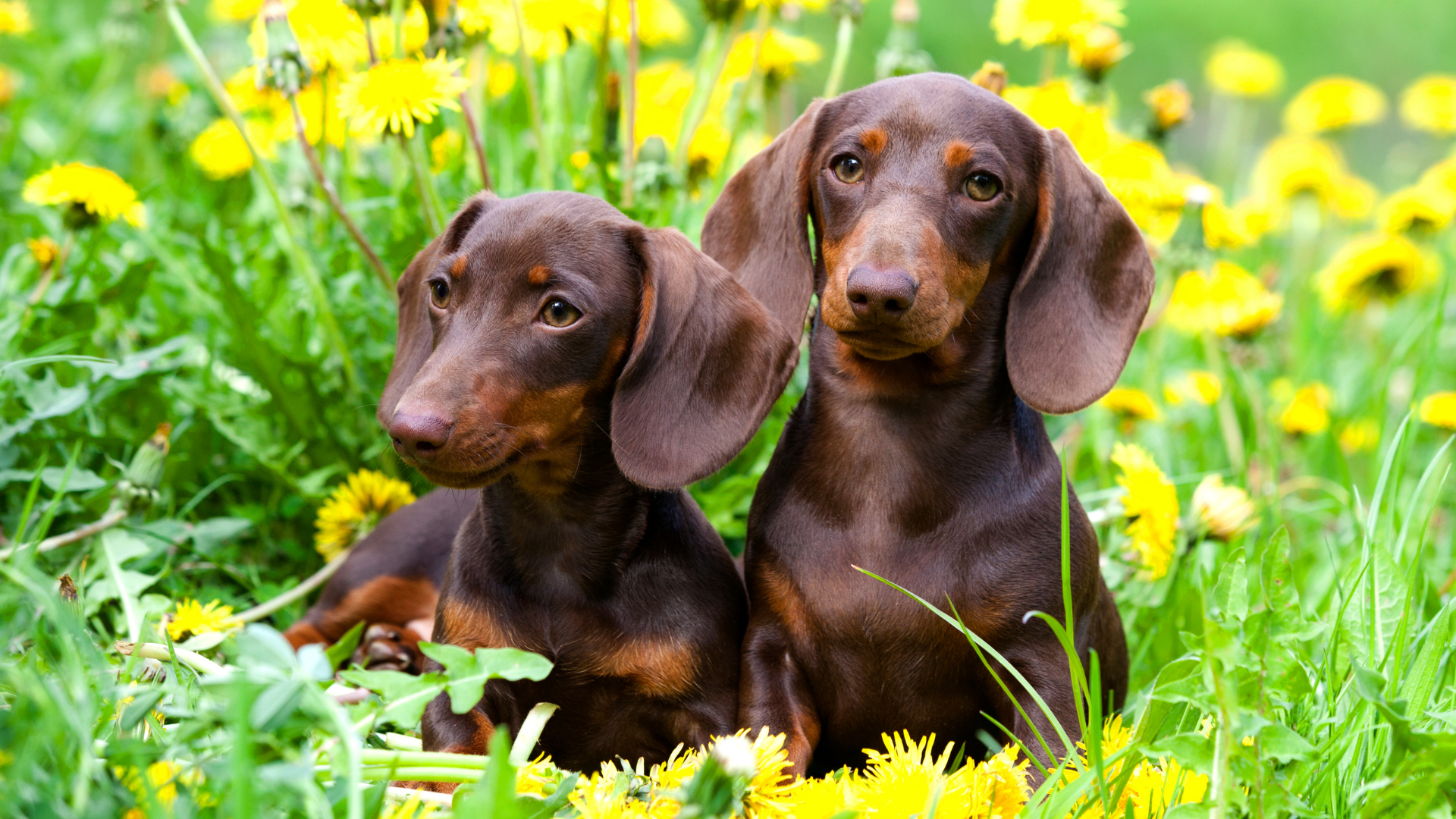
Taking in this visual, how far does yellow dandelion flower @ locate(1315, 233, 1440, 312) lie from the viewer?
4.65m

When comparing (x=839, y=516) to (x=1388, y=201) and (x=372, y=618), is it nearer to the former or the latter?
(x=372, y=618)

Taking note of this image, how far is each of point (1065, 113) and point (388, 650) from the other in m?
2.13

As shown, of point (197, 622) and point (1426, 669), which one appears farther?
point (197, 622)

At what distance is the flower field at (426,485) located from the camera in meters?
1.68

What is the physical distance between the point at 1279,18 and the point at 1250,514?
8.70 metres

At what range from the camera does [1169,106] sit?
11.8 feet

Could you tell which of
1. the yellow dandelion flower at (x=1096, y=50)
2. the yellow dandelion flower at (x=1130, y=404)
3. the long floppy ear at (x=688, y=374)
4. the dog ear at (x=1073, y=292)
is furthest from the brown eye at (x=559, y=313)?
the yellow dandelion flower at (x=1130, y=404)

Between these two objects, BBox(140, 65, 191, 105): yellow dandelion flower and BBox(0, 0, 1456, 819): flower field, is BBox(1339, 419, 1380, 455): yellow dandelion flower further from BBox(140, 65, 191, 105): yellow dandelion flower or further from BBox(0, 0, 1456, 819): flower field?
BBox(140, 65, 191, 105): yellow dandelion flower

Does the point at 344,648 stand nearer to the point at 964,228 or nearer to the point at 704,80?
the point at 964,228

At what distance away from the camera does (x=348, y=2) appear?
2.85 metres

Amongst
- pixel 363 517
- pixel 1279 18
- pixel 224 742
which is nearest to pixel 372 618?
pixel 363 517

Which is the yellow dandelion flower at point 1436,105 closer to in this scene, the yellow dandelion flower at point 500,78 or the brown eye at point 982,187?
the yellow dandelion flower at point 500,78

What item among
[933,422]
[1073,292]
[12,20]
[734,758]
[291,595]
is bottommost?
[291,595]

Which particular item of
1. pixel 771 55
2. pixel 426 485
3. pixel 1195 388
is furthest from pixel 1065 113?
pixel 426 485
